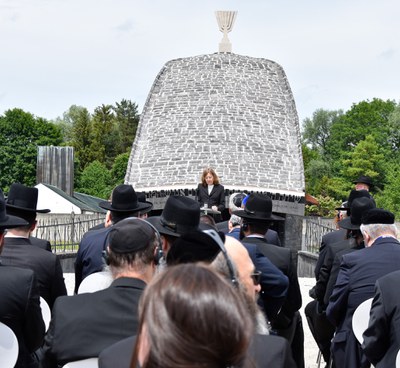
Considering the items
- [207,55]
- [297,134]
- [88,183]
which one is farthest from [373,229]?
[88,183]

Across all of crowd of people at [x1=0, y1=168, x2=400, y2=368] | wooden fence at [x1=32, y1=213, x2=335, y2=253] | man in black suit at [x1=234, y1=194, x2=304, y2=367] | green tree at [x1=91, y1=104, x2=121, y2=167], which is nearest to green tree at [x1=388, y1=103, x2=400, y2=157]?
green tree at [x1=91, y1=104, x2=121, y2=167]

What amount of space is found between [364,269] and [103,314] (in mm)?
2977

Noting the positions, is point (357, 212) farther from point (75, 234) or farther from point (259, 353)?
point (75, 234)

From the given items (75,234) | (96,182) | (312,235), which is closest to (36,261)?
(312,235)

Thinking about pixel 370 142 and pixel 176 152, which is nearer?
pixel 176 152

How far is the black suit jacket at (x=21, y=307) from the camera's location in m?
4.60

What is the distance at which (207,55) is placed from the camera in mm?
32719

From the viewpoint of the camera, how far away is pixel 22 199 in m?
6.86

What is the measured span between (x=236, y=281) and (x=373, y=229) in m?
3.26

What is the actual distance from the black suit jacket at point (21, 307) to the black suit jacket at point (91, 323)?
0.80m

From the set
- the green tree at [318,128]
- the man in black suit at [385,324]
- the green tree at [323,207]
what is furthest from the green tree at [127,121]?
the man in black suit at [385,324]

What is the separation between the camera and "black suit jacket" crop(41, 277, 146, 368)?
3760mm

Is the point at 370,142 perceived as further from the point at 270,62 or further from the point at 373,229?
the point at 373,229

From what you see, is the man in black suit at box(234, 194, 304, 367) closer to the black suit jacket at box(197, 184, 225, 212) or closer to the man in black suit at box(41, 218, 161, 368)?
the man in black suit at box(41, 218, 161, 368)
